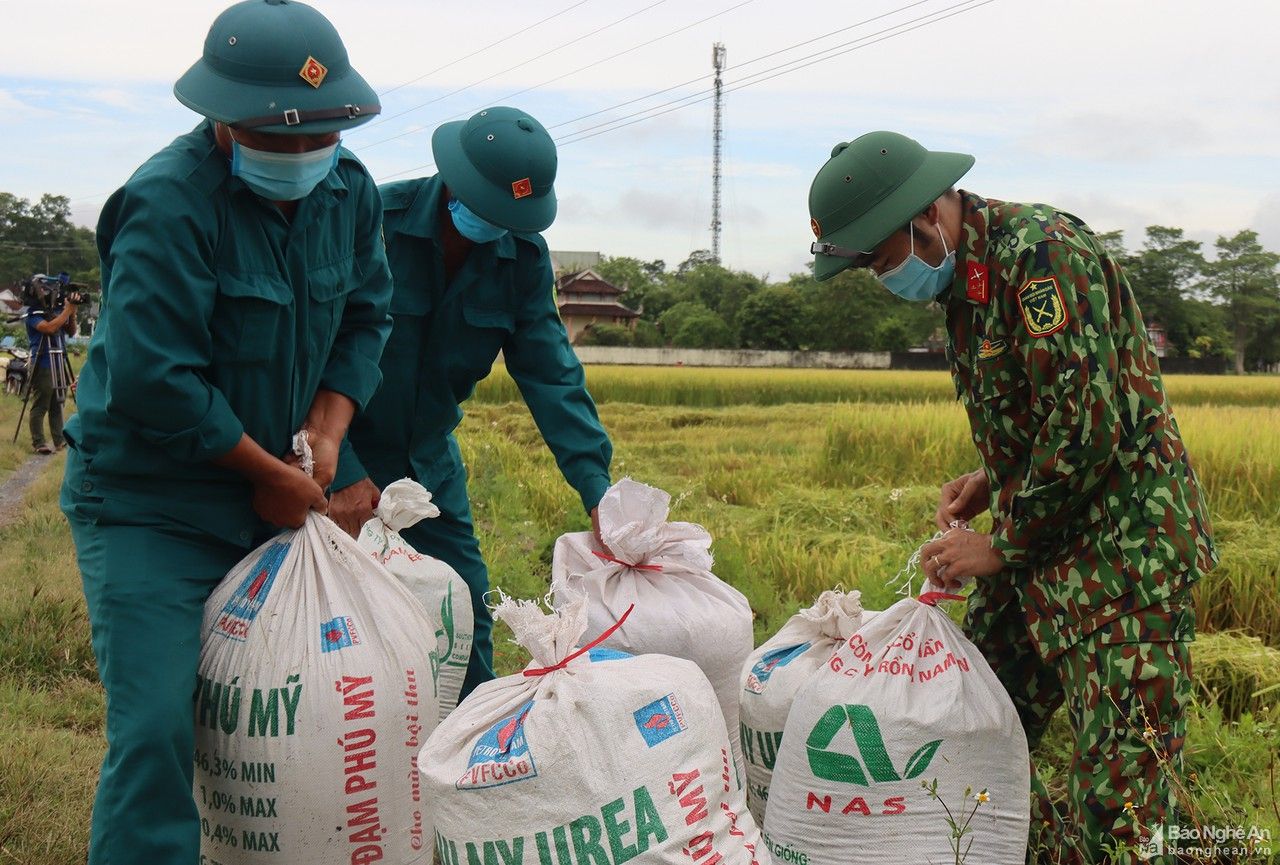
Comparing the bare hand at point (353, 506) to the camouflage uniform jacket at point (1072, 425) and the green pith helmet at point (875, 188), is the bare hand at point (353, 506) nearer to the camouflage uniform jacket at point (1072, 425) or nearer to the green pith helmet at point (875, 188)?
the green pith helmet at point (875, 188)

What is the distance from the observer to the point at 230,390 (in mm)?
2125

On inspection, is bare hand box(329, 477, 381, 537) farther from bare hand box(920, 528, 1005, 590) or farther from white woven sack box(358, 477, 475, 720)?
bare hand box(920, 528, 1005, 590)

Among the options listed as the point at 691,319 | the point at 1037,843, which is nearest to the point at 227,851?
the point at 1037,843

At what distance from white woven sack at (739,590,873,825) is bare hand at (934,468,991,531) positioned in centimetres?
26

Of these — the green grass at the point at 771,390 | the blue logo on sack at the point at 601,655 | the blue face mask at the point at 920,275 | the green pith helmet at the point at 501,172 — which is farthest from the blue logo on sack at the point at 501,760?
the green grass at the point at 771,390

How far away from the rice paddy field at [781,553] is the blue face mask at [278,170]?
1571mm

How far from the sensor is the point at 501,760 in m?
1.86

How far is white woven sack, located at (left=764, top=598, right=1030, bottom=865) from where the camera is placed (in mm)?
2121

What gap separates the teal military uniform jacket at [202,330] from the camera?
194cm

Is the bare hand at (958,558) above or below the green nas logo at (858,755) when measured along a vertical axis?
above

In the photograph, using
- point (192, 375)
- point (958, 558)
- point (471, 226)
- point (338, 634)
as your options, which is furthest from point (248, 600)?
point (958, 558)

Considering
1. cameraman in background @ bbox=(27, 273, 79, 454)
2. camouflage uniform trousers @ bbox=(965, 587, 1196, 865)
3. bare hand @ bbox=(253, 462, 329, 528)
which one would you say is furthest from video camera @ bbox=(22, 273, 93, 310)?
camouflage uniform trousers @ bbox=(965, 587, 1196, 865)

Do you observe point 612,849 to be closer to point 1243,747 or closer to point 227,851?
point 227,851

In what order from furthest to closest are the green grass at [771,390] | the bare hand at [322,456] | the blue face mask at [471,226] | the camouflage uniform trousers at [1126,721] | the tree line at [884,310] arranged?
1. the tree line at [884,310]
2. the green grass at [771,390]
3. the blue face mask at [471,226]
4. the bare hand at [322,456]
5. the camouflage uniform trousers at [1126,721]
